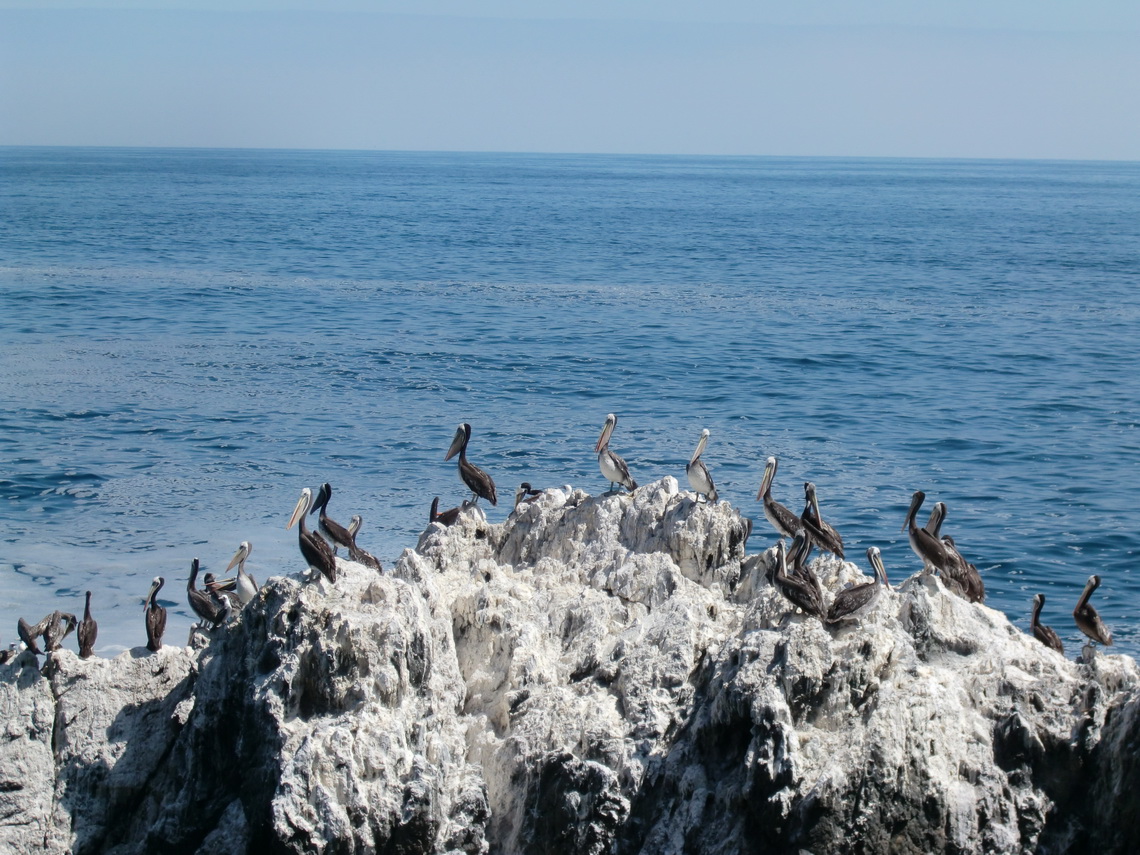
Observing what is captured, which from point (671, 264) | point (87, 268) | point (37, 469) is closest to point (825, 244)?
point (671, 264)

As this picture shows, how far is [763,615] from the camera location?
9.88m

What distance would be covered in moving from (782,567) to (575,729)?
6.94ft

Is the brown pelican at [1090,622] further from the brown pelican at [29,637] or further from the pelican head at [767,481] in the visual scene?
the brown pelican at [29,637]

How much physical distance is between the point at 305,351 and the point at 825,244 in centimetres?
4675

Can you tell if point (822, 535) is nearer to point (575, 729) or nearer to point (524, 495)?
point (575, 729)

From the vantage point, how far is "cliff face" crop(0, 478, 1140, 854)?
28.2 ft

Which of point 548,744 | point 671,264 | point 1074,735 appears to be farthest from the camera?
point 671,264

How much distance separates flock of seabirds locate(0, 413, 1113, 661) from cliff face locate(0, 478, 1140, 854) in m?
0.25

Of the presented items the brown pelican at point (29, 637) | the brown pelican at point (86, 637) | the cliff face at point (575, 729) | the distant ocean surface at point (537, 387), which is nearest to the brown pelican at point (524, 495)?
the cliff face at point (575, 729)

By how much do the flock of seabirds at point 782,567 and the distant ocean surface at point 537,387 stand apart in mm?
3421

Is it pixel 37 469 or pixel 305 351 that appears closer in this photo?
pixel 37 469

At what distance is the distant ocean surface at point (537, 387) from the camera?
20594 mm

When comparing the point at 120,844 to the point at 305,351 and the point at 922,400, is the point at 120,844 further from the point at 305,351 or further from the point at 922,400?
the point at 305,351

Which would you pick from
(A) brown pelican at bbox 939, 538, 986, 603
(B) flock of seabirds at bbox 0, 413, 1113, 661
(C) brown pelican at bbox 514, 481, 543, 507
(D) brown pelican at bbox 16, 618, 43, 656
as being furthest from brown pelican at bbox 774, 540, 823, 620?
(D) brown pelican at bbox 16, 618, 43, 656
